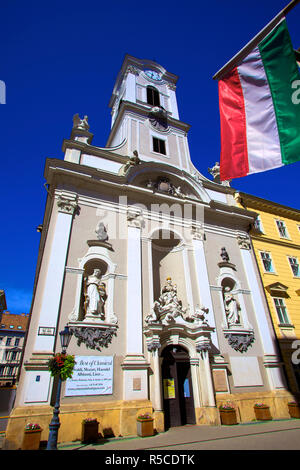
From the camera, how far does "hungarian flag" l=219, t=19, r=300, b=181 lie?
22.6 feet

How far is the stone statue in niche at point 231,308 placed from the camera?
49.3 ft

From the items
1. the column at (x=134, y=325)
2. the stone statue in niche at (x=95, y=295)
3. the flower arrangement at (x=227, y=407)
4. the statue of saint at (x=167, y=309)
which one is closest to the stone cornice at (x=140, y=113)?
the column at (x=134, y=325)

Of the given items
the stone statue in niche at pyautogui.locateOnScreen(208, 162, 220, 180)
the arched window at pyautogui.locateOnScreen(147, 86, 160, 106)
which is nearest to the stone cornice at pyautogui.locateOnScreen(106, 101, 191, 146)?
the arched window at pyautogui.locateOnScreen(147, 86, 160, 106)

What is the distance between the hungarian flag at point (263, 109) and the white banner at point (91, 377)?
333 inches

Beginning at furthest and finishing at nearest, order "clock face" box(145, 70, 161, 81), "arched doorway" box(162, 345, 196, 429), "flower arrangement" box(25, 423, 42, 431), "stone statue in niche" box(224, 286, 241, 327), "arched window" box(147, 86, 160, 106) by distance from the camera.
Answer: "clock face" box(145, 70, 161, 81)
"arched window" box(147, 86, 160, 106)
"stone statue in niche" box(224, 286, 241, 327)
"arched doorway" box(162, 345, 196, 429)
"flower arrangement" box(25, 423, 42, 431)

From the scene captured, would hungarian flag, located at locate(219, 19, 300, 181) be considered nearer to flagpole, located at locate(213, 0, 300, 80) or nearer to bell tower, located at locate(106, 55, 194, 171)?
flagpole, located at locate(213, 0, 300, 80)

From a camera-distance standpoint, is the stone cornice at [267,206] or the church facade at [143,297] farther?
the stone cornice at [267,206]

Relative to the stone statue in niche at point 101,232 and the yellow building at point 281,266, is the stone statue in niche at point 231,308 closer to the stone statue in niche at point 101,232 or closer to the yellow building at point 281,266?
the yellow building at point 281,266

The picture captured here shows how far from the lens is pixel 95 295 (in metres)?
12.3

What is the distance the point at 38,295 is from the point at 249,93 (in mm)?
10514

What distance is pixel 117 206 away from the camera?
1546 centimetres

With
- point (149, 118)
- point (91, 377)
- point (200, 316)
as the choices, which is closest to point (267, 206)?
point (149, 118)

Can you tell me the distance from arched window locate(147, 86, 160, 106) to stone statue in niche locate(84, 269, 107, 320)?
16933 millimetres

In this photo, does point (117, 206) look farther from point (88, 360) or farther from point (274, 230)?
point (274, 230)
